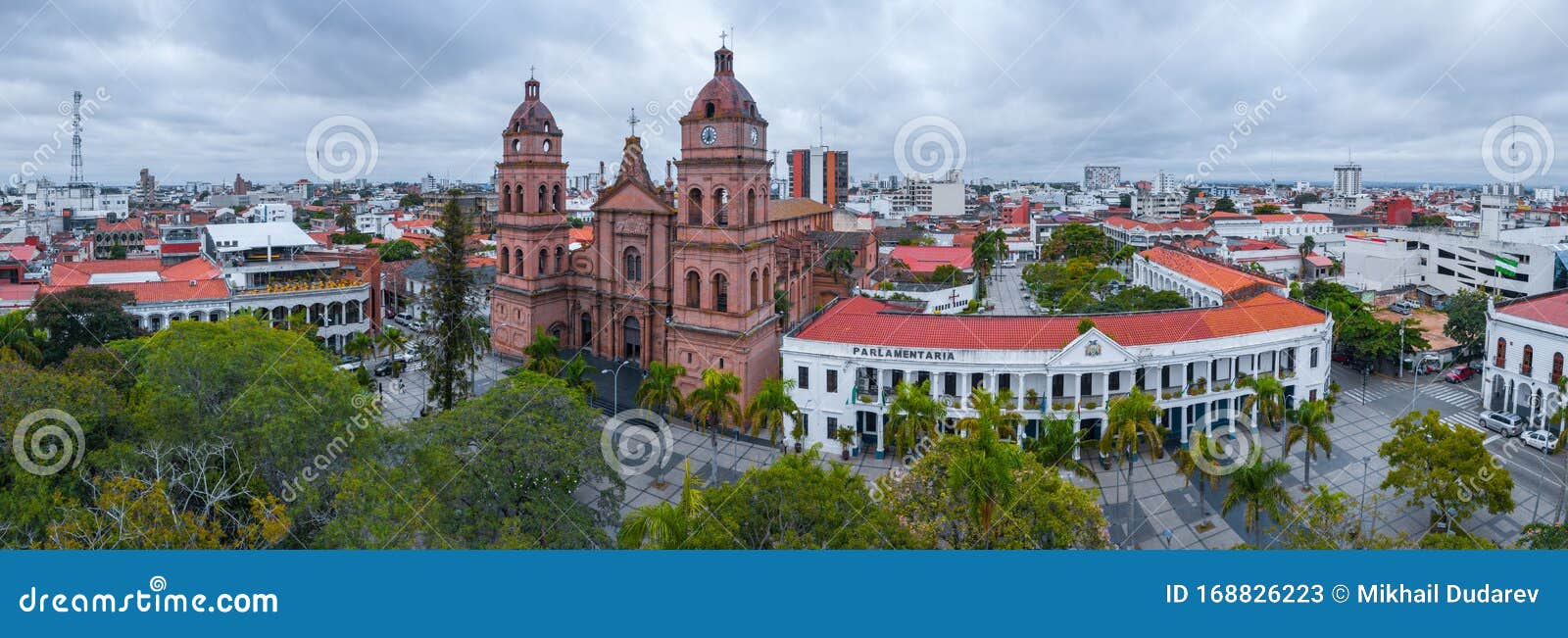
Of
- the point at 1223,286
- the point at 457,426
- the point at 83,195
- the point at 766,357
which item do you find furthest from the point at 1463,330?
the point at 83,195

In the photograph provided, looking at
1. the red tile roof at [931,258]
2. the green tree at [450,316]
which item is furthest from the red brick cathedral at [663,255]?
the red tile roof at [931,258]

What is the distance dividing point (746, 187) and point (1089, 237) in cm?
6736

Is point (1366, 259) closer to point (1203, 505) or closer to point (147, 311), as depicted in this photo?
point (1203, 505)

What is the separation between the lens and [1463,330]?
Answer: 169 feet

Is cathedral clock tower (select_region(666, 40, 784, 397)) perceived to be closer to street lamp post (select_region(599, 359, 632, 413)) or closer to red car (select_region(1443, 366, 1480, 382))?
street lamp post (select_region(599, 359, 632, 413))

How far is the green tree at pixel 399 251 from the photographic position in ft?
302

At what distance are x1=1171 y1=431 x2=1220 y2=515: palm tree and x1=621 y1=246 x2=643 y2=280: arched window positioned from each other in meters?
29.4

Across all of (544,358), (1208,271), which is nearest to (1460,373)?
(1208,271)

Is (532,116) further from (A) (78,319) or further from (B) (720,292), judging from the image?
(A) (78,319)

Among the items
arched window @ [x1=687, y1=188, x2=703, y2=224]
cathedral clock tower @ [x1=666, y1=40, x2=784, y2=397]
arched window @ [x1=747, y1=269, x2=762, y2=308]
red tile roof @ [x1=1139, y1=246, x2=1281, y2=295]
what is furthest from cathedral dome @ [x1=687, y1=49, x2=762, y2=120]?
red tile roof @ [x1=1139, y1=246, x2=1281, y2=295]

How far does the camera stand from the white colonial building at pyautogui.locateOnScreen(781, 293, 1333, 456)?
3597 cm

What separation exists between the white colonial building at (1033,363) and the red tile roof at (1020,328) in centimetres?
5

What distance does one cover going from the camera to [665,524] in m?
18.6

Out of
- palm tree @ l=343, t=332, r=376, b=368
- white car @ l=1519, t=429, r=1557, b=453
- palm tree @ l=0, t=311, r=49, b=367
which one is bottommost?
white car @ l=1519, t=429, r=1557, b=453
